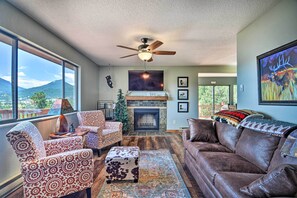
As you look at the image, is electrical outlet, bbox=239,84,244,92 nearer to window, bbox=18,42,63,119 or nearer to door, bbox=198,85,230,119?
window, bbox=18,42,63,119

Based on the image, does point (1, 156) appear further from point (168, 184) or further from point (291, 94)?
point (291, 94)

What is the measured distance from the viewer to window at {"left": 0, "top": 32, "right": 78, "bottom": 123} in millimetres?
2219

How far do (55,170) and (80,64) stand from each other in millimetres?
3383

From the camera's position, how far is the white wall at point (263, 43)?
198cm

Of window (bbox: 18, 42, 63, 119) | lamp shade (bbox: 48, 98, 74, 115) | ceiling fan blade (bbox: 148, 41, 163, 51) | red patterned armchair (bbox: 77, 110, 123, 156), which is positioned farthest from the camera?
red patterned armchair (bbox: 77, 110, 123, 156)

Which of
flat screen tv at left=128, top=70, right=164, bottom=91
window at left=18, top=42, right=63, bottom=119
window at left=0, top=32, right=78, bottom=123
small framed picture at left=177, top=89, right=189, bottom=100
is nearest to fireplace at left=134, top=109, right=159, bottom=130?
flat screen tv at left=128, top=70, right=164, bottom=91

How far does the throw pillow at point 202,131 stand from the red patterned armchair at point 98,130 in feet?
6.29

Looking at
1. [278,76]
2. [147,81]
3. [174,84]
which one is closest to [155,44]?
[278,76]

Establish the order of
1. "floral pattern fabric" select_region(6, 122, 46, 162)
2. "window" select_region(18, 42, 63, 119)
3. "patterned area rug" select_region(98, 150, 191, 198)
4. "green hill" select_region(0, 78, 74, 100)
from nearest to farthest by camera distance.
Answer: "floral pattern fabric" select_region(6, 122, 46, 162) → "patterned area rug" select_region(98, 150, 191, 198) → "green hill" select_region(0, 78, 74, 100) → "window" select_region(18, 42, 63, 119)

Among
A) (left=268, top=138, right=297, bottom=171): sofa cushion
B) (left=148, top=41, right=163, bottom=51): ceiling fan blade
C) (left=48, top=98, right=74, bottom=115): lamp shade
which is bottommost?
(left=268, top=138, right=297, bottom=171): sofa cushion

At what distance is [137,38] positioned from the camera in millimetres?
3371

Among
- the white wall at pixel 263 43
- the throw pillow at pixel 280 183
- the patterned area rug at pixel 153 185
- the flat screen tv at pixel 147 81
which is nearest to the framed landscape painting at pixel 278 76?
the white wall at pixel 263 43

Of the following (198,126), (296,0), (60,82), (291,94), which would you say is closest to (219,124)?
(198,126)

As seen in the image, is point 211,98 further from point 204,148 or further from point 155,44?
point 204,148
